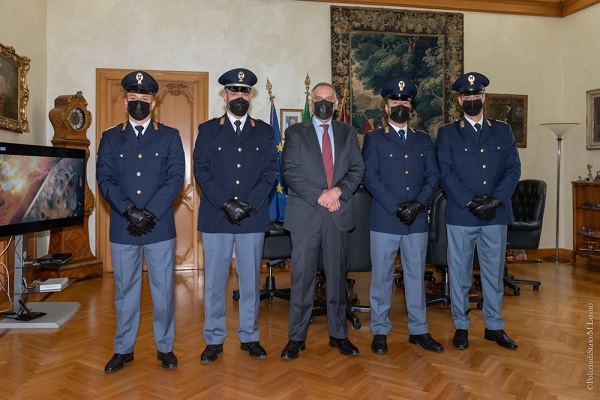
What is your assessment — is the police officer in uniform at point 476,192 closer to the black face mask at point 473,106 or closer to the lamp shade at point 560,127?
the black face mask at point 473,106

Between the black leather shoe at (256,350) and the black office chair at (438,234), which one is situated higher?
the black office chair at (438,234)

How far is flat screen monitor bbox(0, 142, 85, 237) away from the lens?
3.95m

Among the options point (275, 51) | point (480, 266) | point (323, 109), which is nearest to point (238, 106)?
point (323, 109)

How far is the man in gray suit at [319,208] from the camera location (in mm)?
3301

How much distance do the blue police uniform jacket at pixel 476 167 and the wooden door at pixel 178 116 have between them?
13.2ft

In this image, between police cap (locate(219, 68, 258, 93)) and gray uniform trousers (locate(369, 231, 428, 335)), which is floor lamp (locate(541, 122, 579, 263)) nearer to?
gray uniform trousers (locate(369, 231, 428, 335))

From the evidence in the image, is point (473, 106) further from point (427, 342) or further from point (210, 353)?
point (210, 353)

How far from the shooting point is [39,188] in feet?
14.0

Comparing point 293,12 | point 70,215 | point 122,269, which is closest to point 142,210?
point 122,269

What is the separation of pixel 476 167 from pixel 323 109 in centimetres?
116

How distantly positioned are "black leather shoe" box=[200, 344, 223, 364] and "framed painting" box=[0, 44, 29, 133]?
3286 mm

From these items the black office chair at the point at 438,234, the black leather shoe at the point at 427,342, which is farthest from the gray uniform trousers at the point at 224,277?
the black office chair at the point at 438,234

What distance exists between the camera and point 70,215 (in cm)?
466

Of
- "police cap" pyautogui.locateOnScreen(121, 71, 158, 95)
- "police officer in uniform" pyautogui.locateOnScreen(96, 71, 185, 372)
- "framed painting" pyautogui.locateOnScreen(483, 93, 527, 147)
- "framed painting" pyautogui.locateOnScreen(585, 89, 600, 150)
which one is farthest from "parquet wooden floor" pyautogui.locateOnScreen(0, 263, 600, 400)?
"framed painting" pyautogui.locateOnScreen(483, 93, 527, 147)
